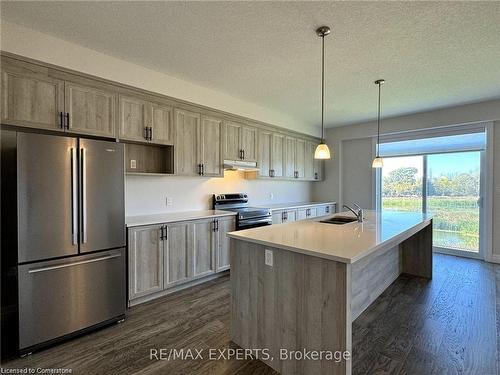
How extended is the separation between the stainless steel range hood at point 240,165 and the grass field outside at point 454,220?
336 centimetres

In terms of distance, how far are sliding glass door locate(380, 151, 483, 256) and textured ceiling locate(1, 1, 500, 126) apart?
1.54m

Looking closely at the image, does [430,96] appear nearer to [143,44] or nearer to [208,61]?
[208,61]

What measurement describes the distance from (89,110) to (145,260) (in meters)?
1.69

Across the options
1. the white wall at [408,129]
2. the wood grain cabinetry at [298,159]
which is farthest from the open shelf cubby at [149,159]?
the white wall at [408,129]

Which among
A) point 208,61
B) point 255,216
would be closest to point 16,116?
point 208,61

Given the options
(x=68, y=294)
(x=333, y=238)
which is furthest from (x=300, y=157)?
(x=68, y=294)

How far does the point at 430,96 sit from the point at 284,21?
9.95 ft

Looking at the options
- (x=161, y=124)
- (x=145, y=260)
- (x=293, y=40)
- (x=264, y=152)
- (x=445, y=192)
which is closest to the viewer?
(x=293, y=40)

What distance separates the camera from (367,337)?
226cm

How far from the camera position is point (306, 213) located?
5.22m

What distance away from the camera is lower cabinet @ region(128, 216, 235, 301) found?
2.81 m

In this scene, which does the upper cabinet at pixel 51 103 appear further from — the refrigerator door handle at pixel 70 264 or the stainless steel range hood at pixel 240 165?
the stainless steel range hood at pixel 240 165

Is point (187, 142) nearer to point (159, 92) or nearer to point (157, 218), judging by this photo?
point (159, 92)

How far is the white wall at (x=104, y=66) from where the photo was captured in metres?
2.21
